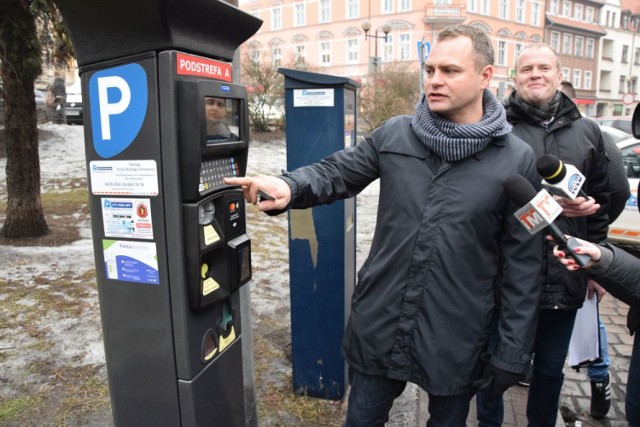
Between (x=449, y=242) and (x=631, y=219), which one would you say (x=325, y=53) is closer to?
(x=631, y=219)

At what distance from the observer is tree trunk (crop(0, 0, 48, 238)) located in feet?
17.2

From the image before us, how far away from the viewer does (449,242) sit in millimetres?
1840

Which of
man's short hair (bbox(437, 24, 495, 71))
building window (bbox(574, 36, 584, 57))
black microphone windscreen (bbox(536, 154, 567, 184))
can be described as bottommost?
black microphone windscreen (bbox(536, 154, 567, 184))

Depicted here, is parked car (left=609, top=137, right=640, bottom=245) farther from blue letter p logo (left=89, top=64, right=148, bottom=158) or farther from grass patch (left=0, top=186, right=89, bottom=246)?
grass patch (left=0, top=186, right=89, bottom=246)

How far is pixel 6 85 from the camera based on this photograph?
550 centimetres

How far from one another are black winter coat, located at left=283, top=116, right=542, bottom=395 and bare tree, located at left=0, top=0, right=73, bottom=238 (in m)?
4.68

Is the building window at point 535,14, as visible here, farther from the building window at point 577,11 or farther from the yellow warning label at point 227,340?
the yellow warning label at point 227,340

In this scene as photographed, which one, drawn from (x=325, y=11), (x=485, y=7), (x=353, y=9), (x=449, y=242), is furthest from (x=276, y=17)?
(x=449, y=242)

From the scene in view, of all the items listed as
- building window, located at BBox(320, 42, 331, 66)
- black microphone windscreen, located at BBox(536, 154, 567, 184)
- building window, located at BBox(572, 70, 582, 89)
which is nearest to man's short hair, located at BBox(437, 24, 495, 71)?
black microphone windscreen, located at BBox(536, 154, 567, 184)

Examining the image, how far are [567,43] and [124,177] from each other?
51.6 meters

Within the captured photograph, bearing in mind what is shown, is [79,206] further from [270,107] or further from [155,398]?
[270,107]

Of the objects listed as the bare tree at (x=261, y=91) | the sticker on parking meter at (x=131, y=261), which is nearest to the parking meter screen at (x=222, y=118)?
the sticker on parking meter at (x=131, y=261)

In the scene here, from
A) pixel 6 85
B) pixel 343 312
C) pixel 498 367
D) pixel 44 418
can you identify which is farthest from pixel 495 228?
pixel 6 85

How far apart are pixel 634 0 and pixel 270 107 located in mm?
51207
